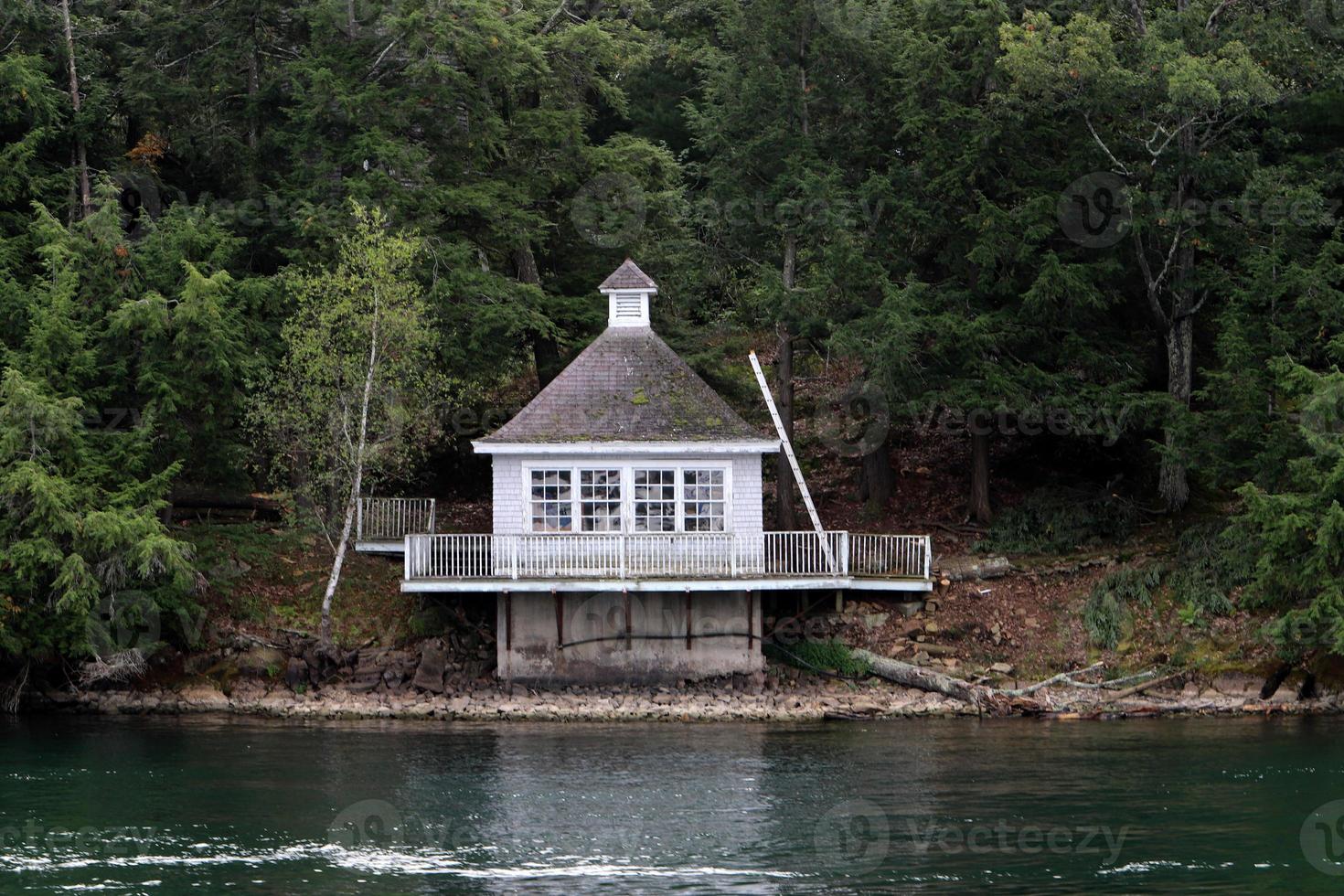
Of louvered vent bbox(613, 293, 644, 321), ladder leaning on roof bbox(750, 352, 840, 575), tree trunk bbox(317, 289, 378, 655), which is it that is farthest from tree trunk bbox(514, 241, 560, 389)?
tree trunk bbox(317, 289, 378, 655)

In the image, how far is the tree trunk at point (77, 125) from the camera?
120ft

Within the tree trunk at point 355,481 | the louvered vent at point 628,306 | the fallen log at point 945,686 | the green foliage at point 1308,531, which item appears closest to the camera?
the green foliage at point 1308,531

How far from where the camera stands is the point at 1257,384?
31.8 m

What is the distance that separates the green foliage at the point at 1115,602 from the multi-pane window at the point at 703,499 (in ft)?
23.4

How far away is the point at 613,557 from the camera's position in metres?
31.6

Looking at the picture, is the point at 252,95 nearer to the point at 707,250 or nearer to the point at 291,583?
the point at 707,250

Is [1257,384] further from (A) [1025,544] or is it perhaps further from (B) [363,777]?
(B) [363,777]

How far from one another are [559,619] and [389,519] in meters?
4.40

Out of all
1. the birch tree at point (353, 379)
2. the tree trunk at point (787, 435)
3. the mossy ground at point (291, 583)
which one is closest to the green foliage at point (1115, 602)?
the tree trunk at point (787, 435)

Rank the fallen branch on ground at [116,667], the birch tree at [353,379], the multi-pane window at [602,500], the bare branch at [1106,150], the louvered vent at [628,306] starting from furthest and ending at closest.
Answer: the bare branch at [1106,150] → the louvered vent at [628,306] → the birch tree at [353,379] → the multi-pane window at [602,500] → the fallen branch on ground at [116,667]

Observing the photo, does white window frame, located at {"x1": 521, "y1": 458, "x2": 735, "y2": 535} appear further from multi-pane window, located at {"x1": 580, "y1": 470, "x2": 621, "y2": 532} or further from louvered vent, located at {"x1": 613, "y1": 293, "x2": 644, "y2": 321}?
louvered vent, located at {"x1": 613, "y1": 293, "x2": 644, "y2": 321}

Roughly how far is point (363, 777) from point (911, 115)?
58.1 ft

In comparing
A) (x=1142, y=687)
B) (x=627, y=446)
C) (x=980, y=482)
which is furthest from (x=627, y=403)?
(x=1142, y=687)

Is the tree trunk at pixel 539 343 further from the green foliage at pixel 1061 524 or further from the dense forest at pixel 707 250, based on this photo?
the green foliage at pixel 1061 524
